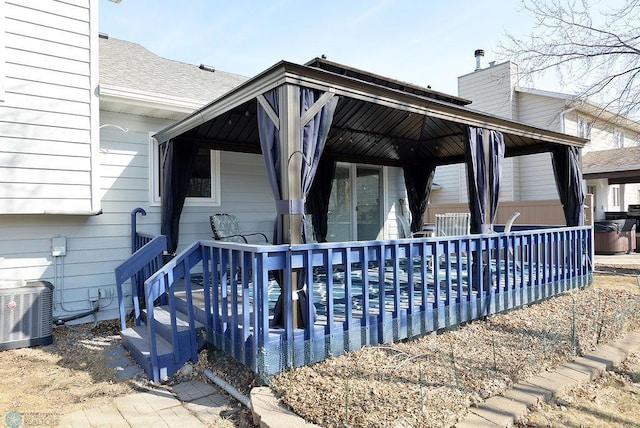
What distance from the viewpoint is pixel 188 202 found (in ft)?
18.8

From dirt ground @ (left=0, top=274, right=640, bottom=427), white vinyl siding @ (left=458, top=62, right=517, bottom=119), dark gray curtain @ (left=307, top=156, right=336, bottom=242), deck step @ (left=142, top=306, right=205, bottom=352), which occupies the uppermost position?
white vinyl siding @ (left=458, top=62, right=517, bottom=119)

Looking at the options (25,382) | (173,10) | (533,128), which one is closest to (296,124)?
(25,382)

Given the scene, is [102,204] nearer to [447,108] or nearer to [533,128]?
[447,108]

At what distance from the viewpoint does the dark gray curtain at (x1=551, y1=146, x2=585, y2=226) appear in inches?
254

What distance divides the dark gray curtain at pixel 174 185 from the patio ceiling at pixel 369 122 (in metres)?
0.16

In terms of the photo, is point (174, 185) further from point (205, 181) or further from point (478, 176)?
point (478, 176)

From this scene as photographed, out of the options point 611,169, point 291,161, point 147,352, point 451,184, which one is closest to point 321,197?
point 291,161

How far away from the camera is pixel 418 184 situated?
8.46 metres

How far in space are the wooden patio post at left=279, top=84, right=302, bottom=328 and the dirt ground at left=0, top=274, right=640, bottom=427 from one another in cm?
66

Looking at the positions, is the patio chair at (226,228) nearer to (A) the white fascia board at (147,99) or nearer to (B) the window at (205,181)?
(B) the window at (205,181)

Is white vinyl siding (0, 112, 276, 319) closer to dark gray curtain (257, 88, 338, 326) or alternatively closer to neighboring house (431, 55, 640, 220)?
dark gray curtain (257, 88, 338, 326)

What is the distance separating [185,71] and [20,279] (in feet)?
Answer: 14.3

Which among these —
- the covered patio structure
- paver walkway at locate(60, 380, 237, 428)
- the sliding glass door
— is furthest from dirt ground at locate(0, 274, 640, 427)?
the sliding glass door

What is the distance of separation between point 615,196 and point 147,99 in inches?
626
